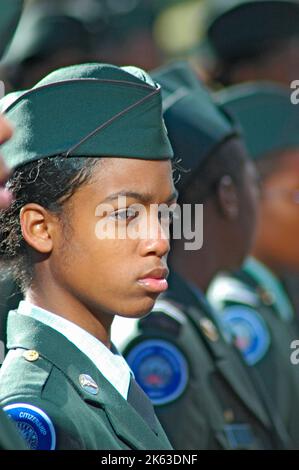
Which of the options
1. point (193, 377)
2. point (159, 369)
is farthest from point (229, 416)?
point (159, 369)

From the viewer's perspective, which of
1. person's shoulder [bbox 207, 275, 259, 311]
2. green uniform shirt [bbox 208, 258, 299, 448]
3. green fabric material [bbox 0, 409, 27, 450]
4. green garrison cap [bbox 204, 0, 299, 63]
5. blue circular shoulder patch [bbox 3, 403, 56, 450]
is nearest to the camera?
green fabric material [bbox 0, 409, 27, 450]

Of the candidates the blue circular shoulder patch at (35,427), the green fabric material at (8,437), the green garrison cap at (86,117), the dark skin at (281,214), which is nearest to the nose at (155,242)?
the green garrison cap at (86,117)

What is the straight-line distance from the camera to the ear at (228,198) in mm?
4195

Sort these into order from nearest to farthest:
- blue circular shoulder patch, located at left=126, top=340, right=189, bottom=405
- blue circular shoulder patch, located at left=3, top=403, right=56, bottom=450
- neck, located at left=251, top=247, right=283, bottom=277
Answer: blue circular shoulder patch, located at left=3, top=403, right=56, bottom=450 → blue circular shoulder patch, located at left=126, top=340, right=189, bottom=405 → neck, located at left=251, top=247, right=283, bottom=277

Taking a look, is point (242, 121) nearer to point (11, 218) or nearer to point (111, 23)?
point (11, 218)

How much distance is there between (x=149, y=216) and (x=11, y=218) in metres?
0.30

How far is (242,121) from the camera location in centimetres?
516

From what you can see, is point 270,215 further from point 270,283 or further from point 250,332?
point 250,332

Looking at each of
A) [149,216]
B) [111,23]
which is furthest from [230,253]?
[111,23]

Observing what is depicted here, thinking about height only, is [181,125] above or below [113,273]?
above

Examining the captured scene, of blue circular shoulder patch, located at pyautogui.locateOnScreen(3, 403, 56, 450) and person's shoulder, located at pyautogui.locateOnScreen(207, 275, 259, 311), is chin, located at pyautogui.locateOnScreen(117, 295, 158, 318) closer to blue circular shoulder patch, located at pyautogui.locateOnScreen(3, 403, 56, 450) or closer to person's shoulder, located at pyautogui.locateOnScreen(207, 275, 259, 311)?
blue circular shoulder patch, located at pyautogui.locateOnScreen(3, 403, 56, 450)

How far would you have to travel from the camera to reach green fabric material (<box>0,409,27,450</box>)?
2.09m

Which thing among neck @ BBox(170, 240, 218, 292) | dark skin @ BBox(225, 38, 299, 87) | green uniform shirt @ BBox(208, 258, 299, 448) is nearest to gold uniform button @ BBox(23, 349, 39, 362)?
neck @ BBox(170, 240, 218, 292)

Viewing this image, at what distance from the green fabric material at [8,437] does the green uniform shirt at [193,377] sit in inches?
57.7
